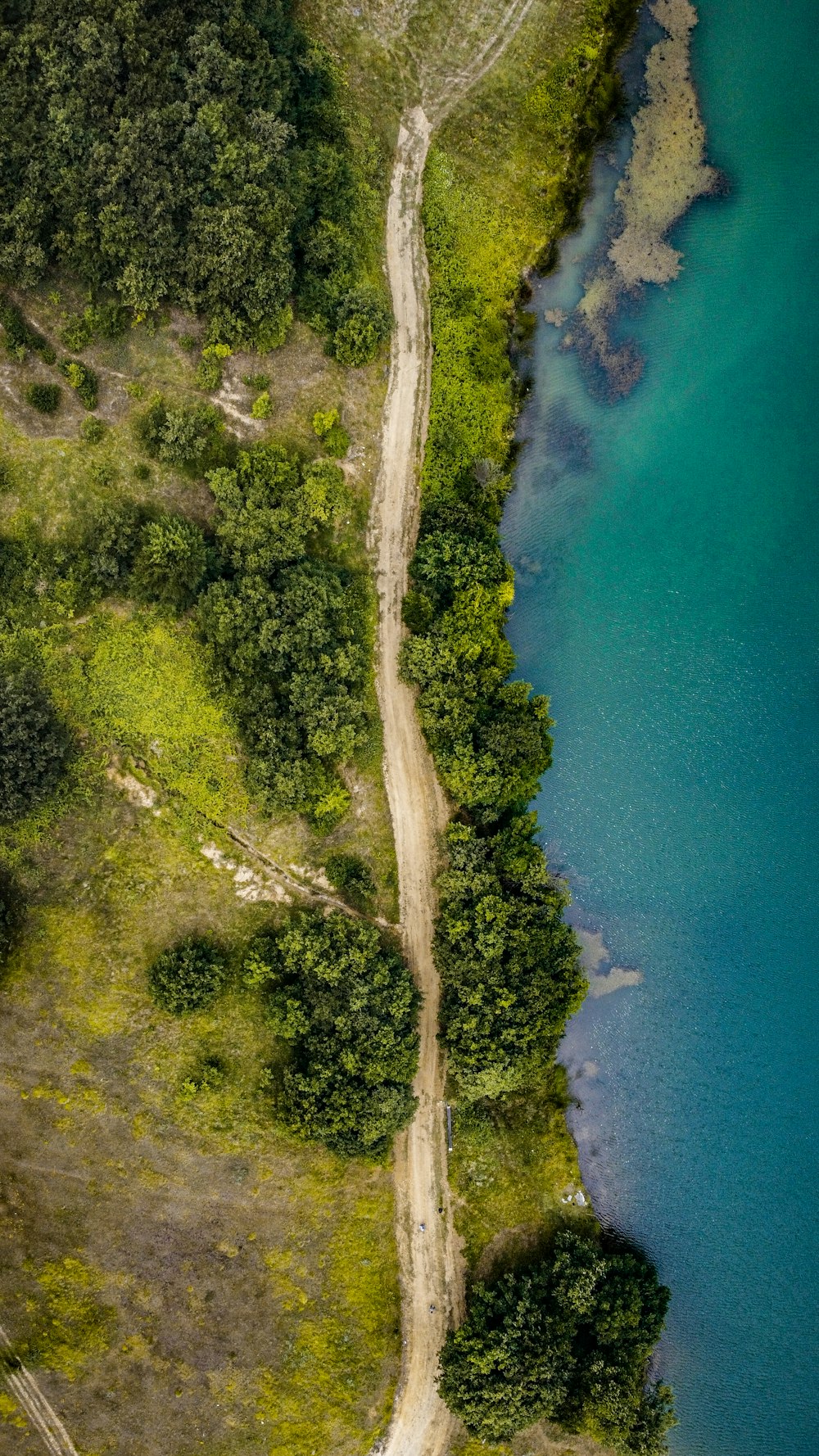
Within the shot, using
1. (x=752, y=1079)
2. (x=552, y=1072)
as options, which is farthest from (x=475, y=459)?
(x=752, y=1079)

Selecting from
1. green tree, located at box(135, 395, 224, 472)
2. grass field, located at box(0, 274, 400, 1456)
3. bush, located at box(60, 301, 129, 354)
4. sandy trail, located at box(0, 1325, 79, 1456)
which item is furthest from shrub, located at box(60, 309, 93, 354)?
sandy trail, located at box(0, 1325, 79, 1456)

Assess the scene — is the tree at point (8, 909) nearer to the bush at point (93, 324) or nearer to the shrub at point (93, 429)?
the shrub at point (93, 429)

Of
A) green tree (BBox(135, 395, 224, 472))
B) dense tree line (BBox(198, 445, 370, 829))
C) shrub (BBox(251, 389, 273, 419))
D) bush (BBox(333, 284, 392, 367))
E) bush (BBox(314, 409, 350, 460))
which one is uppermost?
bush (BBox(333, 284, 392, 367))

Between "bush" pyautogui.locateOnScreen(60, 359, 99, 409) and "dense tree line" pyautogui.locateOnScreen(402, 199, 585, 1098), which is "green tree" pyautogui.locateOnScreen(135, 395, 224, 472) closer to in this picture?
"bush" pyautogui.locateOnScreen(60, 359, 99, 409)

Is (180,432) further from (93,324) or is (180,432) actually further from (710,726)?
(710,726)

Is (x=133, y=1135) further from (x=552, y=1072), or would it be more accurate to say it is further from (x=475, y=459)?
(x=475, y=459)

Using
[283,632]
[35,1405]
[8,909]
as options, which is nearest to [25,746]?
[8,909]
